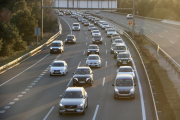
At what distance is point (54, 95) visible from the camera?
25.0m

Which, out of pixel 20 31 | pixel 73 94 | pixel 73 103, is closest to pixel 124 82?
pixel 73 94

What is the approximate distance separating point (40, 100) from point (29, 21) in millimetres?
55124

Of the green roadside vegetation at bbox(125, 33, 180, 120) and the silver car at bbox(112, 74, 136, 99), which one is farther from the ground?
the silver car at bbox(112, 74, 136, 99)

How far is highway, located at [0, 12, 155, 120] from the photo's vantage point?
1980 centimetres

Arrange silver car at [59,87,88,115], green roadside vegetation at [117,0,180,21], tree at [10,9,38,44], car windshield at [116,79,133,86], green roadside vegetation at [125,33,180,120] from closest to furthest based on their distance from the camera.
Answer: silver car at [59,87,88,115]
green roadside vegetation at [125,33,180,120]
car windshield at [116,79,133,86]
tree at [10,9,38,44]
green roadside vegetation at [117,0,180,21]

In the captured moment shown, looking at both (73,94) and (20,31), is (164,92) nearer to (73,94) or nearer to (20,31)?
(73,94)

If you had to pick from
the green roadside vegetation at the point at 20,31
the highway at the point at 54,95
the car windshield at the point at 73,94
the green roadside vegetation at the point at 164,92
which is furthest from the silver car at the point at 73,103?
the green roadside vegetation at the point at 20,31

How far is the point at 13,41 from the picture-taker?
60844mm

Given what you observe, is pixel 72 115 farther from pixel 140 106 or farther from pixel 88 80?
pixel 88 80

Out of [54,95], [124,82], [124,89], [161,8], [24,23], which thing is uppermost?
[161,8]

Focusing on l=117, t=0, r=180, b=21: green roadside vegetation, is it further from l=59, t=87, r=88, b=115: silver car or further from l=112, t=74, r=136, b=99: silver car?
l=59, t=87, r=88, b=115: silver car

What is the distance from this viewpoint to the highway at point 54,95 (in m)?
19.8

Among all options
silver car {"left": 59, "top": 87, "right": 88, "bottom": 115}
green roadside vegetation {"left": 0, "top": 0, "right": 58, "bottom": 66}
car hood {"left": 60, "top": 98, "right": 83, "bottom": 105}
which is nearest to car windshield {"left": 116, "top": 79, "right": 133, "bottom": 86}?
silver car {"left": 59, "top": 87, "right": 88, "bottom": 115}

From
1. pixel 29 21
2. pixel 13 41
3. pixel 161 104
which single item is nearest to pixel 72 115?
pixel 161 104
